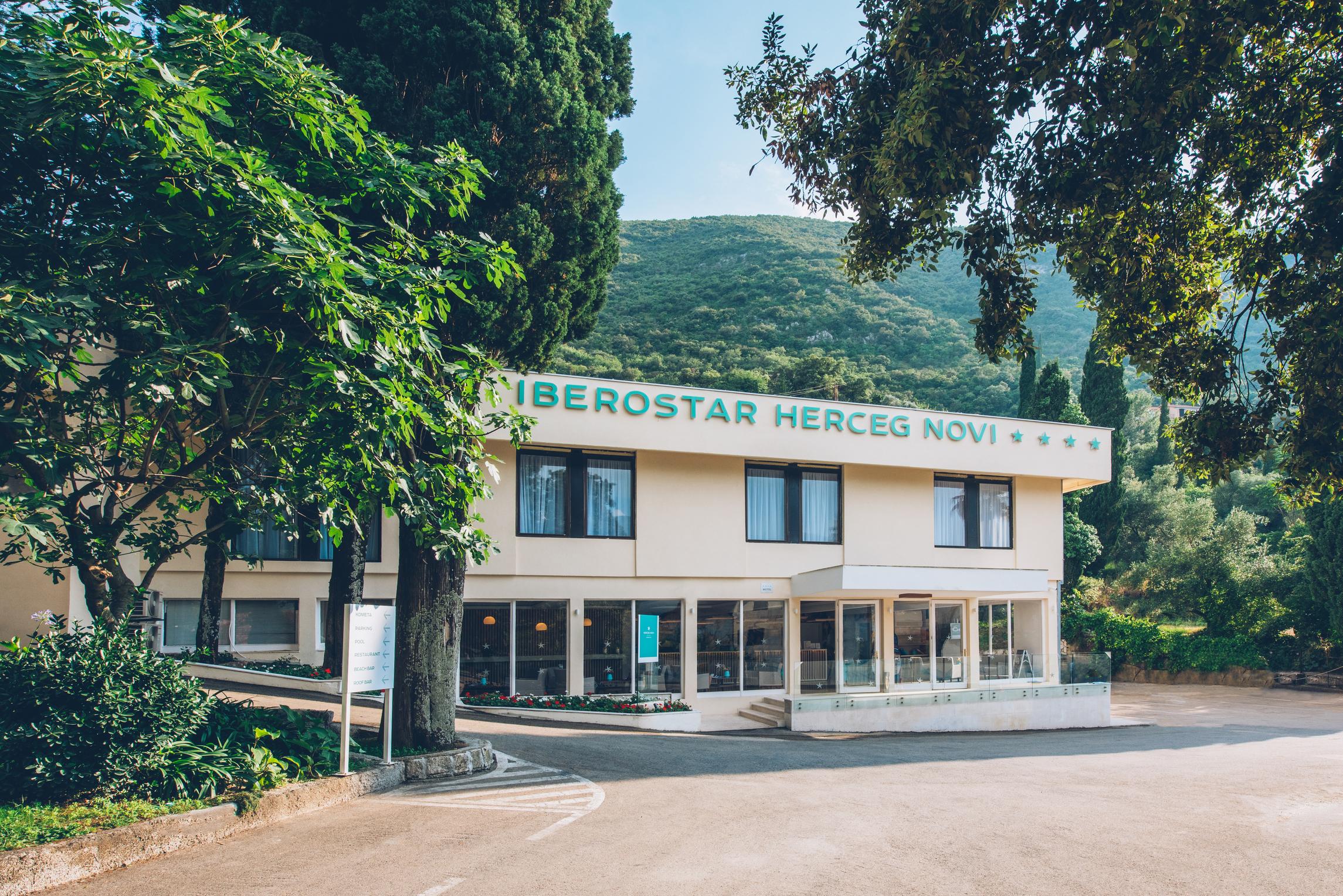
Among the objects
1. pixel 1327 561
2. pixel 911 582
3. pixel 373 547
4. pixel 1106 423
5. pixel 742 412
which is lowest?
pixel 911 582

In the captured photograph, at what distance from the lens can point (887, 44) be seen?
8672 millimetres

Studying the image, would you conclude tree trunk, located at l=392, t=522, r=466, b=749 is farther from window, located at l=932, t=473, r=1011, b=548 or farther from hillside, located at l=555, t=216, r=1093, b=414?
hillside, located at l=555, t=216, r=1093, b=414

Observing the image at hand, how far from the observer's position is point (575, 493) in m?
21.5

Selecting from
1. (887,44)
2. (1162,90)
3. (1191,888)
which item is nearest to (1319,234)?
(1162,90)

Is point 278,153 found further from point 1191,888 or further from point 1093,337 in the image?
point 1191,888

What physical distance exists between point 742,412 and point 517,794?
42.2 ft

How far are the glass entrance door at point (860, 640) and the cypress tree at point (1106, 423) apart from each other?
2083cm

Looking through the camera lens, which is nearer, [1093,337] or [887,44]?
[887,44]

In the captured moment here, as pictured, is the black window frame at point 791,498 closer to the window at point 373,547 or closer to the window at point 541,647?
the window at point 541,647

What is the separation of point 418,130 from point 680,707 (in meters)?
12.3

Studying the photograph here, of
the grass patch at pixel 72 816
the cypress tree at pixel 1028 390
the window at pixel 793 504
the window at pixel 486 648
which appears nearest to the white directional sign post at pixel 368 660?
the grass patch at pixel 72 816

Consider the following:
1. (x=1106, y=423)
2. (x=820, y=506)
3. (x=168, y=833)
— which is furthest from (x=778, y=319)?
(x=168, y=833)

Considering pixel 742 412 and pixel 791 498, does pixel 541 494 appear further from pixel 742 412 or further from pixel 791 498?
pixel 791 498

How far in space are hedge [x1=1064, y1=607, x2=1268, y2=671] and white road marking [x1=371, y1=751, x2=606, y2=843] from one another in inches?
1115
